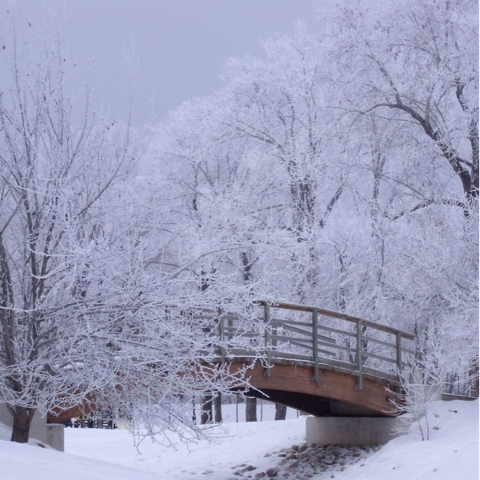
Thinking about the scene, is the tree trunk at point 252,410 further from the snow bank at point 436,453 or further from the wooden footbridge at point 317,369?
the snow bank at point 436,453

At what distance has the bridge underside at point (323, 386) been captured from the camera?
48.7 feet

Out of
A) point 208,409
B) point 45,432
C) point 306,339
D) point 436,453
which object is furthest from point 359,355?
point 208,409

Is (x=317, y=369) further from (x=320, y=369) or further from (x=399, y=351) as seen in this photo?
(x=399, y=351)

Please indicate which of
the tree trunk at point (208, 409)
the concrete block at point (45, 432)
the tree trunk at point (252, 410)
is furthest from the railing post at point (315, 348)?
the tree trunk at point (252, 410)

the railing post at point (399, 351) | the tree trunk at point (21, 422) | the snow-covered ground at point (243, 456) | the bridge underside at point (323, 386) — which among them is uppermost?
the railing post at point (399, 351)

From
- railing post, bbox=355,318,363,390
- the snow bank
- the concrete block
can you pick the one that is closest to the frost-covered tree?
the concrete block

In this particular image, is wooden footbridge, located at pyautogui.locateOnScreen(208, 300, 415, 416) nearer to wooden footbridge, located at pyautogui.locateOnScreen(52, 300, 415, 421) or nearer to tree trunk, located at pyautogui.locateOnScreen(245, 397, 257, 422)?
wooden footbridge, located at pyautogui.locateOnScreen(52, 300, 415, 421)

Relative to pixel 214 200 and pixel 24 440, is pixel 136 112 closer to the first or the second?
pixel 24 440

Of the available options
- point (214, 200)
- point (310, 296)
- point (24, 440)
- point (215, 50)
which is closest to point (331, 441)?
point (310, 296)

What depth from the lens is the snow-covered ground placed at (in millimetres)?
7558

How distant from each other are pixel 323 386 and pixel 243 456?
3572 mm

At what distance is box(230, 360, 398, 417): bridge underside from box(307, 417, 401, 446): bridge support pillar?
21 centimetres

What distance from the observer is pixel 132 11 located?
17516 millimetres

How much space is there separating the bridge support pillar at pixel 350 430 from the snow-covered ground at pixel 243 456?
852 mm
